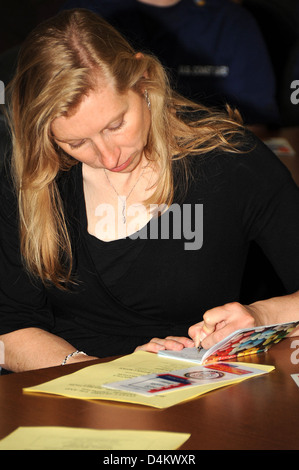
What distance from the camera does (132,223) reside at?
1629mm

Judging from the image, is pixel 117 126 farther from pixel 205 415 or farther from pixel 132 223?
pixel 205 415

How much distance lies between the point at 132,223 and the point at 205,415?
2.19 ft

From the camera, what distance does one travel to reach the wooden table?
958 millimetres

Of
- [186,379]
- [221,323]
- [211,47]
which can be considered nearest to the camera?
[186,379]

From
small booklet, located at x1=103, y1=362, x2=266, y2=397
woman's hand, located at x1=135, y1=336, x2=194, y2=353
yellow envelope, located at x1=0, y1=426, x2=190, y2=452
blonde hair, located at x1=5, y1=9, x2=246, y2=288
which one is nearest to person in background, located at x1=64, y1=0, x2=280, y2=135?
blonde hair, located at x1=5, y1=9, x2=246, y2=288

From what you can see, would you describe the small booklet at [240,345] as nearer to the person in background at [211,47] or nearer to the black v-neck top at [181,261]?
the black v-neck top at [181,261]

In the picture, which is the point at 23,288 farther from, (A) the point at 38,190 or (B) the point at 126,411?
(B) the point at 126,411

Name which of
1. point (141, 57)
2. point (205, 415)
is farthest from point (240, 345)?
point (141, 57)

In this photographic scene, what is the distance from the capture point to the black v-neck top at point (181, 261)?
62.2 inches

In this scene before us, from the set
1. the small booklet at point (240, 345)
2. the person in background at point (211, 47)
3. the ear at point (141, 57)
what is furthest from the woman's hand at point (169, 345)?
the person in background at point (211, 47)

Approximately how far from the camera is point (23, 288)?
1.65 meters

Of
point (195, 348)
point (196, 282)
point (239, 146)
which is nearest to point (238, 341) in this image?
point (195, 348)

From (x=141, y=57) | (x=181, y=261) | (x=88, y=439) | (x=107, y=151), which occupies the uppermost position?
(x=141, y=57)

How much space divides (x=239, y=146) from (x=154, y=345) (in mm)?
502
